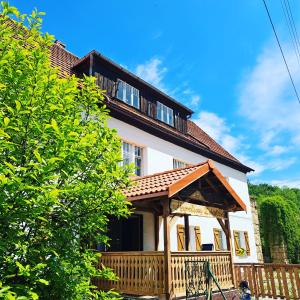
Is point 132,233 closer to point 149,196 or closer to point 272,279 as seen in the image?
point 149,196

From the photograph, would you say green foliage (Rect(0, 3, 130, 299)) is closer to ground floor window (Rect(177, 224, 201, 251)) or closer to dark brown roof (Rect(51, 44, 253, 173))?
dark brown roof (Rect(51, 44, 253, 173))

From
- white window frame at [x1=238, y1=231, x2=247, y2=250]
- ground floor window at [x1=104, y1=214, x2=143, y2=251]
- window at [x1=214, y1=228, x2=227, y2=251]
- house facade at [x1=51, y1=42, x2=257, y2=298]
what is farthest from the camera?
white window frame at [x1=238, y1=231, x2=247, y2=250]

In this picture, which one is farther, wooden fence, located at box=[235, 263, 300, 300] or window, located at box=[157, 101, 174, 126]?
window, located at box=[157, 101, 174, 126]

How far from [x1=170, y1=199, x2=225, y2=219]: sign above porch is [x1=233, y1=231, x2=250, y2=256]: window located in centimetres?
763

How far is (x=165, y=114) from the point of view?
16.1 m

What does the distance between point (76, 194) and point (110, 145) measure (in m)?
0.99

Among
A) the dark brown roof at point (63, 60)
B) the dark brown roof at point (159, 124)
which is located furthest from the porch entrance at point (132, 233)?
the dark brown roof at point (63, 60)

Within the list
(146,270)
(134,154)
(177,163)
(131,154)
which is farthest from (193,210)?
(177,163)

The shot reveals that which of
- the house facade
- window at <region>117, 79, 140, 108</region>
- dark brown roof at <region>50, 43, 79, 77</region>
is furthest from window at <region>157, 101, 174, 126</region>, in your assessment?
dark brown roof at <region>50, 43, 79, 77</region>

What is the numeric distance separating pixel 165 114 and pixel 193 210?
756 centimetres

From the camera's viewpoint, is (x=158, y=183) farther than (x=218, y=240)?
No

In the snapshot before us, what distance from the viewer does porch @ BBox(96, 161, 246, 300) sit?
8102 mm

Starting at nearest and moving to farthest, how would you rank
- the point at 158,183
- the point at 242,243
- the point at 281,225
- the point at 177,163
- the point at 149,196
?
the point at 149,196 → the point at 158,183 → the point at 177,163 → the point at 242,243 → the point at 281,225

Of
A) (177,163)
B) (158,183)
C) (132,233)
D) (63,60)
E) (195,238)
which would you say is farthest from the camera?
(177,163)
